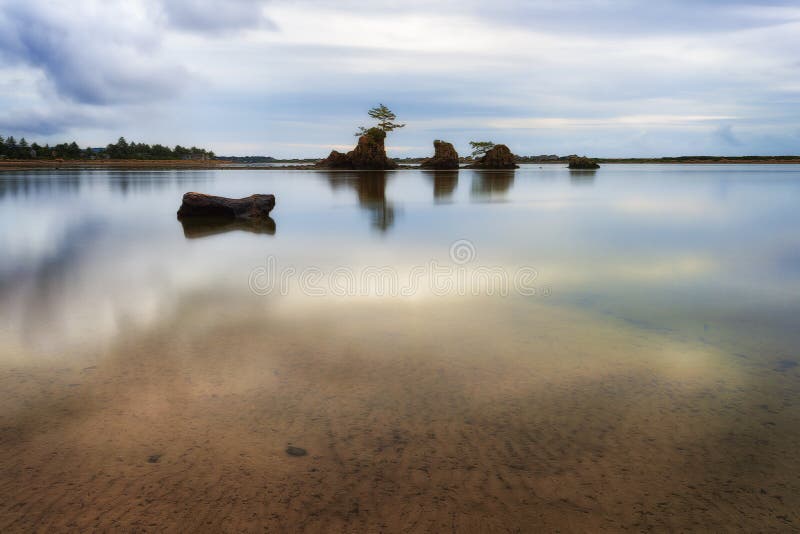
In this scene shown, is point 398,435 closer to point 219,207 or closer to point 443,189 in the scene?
point 219,207

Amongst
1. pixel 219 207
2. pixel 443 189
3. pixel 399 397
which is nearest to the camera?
pixel 399 397

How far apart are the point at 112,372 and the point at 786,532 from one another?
5260 mm

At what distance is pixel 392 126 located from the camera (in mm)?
90062

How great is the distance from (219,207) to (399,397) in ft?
53.3

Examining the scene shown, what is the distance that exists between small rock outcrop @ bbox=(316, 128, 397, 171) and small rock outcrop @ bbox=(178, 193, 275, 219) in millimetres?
64882

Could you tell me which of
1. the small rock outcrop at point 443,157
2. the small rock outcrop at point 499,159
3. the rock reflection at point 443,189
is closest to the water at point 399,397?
the rock reflection at point 443,189

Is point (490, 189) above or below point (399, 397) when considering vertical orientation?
above

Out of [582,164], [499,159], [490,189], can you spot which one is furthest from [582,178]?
[582,164]

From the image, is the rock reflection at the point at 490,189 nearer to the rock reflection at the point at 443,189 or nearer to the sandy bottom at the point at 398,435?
the rock reflection at the point at 443,189

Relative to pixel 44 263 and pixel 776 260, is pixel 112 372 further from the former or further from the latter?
pixel 776 260

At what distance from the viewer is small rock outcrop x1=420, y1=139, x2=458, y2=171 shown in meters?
93.2

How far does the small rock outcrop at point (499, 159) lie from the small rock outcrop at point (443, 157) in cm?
1075

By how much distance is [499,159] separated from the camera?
102000mm

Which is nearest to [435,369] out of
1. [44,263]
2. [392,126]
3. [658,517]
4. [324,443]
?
[324,443]
